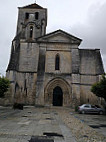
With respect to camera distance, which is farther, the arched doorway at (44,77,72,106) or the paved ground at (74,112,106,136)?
the arched doorway at (44,77,72,106)

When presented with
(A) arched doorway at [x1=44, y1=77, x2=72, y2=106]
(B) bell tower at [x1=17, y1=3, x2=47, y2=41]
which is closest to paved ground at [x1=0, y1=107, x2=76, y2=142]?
(A) arched doorway at [x1=44, y1=77, x2=72, y2=106]

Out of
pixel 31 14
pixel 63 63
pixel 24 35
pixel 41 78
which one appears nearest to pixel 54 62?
pixel 63 63

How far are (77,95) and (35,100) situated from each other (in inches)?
252

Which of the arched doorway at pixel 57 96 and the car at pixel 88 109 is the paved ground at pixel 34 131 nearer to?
the car at pixel 88 109

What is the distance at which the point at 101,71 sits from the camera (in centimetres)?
2483

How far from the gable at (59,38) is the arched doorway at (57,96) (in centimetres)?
799

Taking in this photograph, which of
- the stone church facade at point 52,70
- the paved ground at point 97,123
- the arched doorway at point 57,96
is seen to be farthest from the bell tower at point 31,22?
the paved ground at point 97,123

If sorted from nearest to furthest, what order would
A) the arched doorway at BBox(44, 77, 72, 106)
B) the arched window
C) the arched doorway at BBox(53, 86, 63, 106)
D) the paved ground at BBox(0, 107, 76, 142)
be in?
the paved ground at BBox(0, 107, 76, 142), the arched doorway at BBox(44, 77, 72, 106), the arched doorway at BBox(53, 86, 63, 106), the arched window

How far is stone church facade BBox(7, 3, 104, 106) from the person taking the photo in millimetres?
23547

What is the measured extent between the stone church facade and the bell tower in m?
0.45

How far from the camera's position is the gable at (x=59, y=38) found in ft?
84.1

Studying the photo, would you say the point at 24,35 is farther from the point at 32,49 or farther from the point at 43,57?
the point at 43,57

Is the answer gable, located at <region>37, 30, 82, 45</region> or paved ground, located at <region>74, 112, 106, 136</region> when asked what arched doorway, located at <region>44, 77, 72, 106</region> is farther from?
paved ground, located at <region>74, 112, 106, 136</region>

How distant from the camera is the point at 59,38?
26031mm
